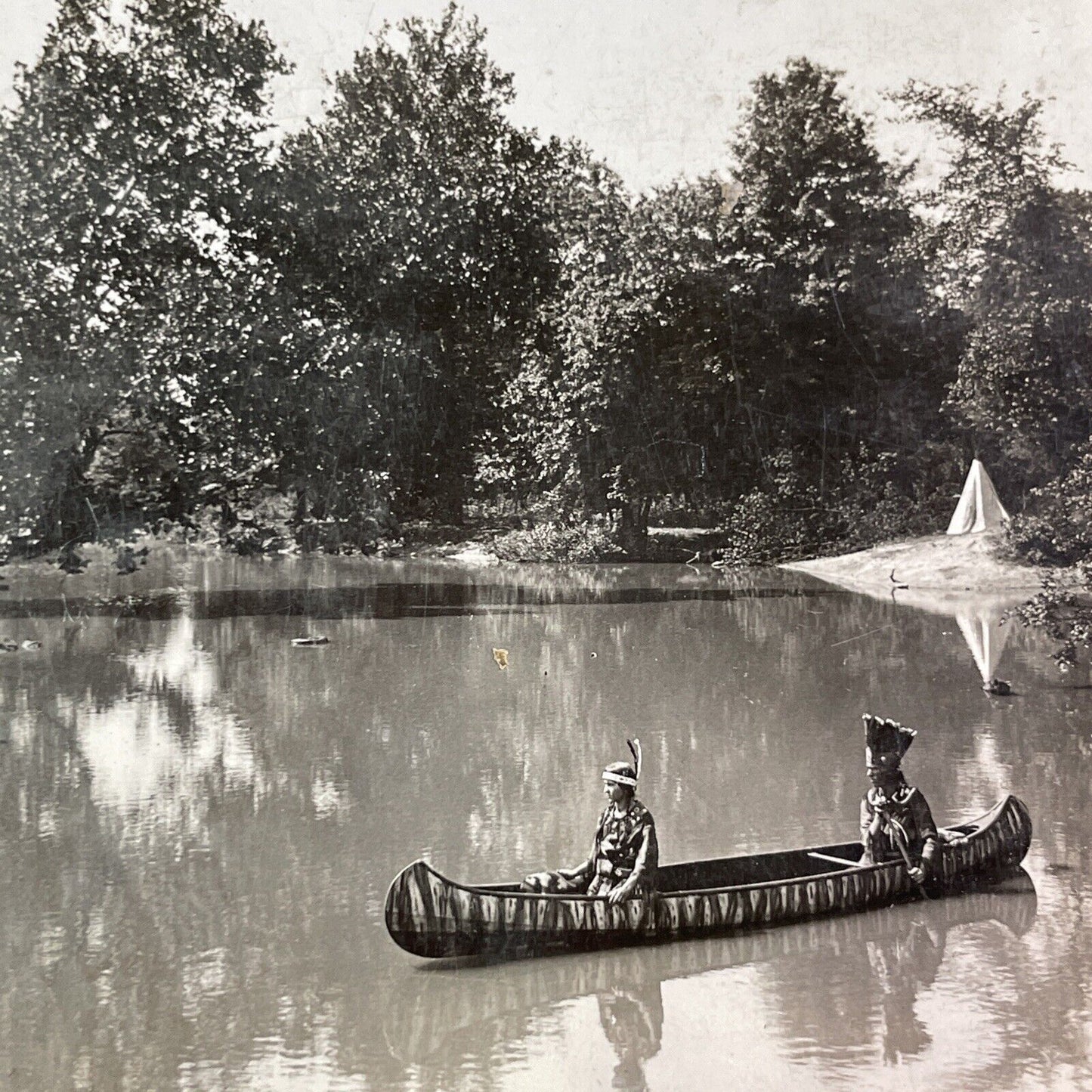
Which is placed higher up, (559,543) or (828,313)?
(828,313)

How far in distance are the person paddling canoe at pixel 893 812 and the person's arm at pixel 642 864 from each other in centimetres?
79

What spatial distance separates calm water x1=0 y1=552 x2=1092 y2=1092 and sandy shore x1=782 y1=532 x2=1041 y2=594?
14 cm

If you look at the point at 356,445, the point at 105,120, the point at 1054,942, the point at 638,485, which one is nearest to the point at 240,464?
the point at 356,445

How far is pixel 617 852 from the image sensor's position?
3.55 meters

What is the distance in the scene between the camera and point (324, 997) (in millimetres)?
3209

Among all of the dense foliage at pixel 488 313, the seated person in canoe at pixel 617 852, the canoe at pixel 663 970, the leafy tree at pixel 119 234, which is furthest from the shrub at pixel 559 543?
the canoe at pixel 663 970

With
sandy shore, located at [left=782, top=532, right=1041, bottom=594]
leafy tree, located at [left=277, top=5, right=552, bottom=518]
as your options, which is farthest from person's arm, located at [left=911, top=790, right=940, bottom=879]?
leafy tree, located at [left=277, top=5, right=552, bottom=518]

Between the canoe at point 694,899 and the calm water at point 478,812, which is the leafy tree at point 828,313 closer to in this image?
the calm water at point 478,812

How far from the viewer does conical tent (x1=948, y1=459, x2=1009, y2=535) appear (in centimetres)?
468

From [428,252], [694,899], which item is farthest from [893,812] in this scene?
[428,252]

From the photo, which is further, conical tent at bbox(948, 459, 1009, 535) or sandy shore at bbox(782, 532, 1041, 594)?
sandy shore at bbox(782, 532, 1041, 594)

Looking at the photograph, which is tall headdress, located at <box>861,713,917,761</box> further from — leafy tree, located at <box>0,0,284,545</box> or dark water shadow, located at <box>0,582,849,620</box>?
leafy tree, located at <box>0,0,284,545</box>

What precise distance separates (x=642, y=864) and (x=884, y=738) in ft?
3.20

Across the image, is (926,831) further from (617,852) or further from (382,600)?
(382,600)
